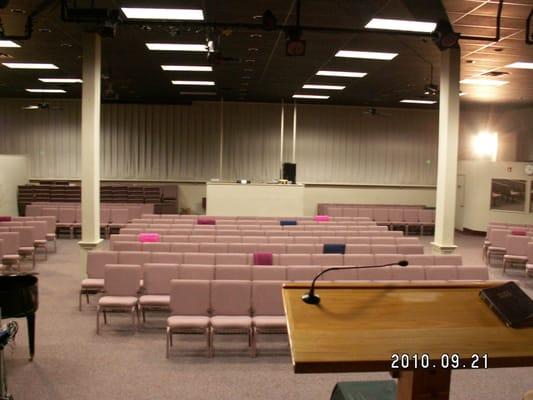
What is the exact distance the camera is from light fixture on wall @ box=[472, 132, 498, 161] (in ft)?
70.7

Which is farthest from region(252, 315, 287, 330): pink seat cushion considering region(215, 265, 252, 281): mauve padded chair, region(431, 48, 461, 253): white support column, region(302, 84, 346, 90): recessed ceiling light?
region(302, 84, 346, 90): recessed ceiling light

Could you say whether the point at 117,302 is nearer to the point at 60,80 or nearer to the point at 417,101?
the point at 60,80

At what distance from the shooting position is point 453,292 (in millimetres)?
3307

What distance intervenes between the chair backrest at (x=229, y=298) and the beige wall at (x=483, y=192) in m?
15.1

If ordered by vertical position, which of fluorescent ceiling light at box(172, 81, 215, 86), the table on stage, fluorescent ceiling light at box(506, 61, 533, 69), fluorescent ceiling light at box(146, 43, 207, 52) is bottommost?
A: the table on stage

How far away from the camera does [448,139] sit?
35.2ft

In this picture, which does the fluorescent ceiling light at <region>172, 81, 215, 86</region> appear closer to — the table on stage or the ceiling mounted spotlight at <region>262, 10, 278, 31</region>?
the ceiling mounted spotlight at <region>262, 10, 278, 31</region>

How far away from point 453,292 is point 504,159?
19938 millimetres

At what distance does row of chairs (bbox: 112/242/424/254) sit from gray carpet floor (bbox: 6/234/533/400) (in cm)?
218

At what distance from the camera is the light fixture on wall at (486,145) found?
70.7 feet

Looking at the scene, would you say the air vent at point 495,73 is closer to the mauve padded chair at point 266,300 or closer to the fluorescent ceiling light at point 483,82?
the fluorescent ceiling light at point 483,82

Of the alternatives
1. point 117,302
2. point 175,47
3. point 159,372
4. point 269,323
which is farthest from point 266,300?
point 175,47

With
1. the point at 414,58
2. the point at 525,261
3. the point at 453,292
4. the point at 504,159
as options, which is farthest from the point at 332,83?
the point at 453,292

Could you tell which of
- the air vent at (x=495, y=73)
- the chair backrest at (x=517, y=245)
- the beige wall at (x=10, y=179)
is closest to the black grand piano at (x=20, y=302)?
the chair backrest at (x=517, y=245)
